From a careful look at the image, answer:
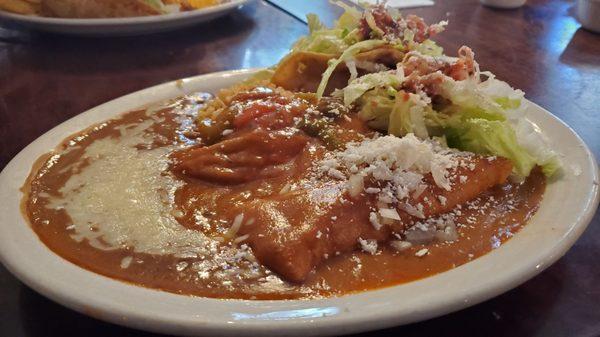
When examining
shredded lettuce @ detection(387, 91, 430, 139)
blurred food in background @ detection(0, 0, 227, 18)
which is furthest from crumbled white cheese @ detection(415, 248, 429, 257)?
blurred food in background @ detection(0, 0, 227, 18)

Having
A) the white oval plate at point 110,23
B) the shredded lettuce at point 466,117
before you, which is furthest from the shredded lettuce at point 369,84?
the white oval plate at point 110,23

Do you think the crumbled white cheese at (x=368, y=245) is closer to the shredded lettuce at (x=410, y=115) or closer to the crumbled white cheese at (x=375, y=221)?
the crumbled white cheese at (x=375, y=221)

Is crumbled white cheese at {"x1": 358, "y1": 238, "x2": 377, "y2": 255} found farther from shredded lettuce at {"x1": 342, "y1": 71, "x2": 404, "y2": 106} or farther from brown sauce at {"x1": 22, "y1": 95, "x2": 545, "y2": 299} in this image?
shredded lettuce at {"x1": 342, "y1": 71, "x2": 404, "y2": 106}

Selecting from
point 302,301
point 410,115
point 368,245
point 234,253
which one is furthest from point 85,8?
point 302,301

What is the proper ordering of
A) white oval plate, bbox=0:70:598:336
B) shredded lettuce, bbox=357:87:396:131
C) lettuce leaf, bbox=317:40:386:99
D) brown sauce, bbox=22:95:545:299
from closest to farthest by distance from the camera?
white oval plate, bbox=0:70:598:336 → brown sauce, bbox=22:95:545:299 → shredded lettuce, bbox=357:87:396:131 → lettuce leaf, bbox=317:40:386:99

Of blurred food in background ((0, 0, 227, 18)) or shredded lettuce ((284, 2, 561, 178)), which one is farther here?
blurred food in background ((0, 0, 227, 18))

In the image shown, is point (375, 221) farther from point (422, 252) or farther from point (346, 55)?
point (346, 55)
